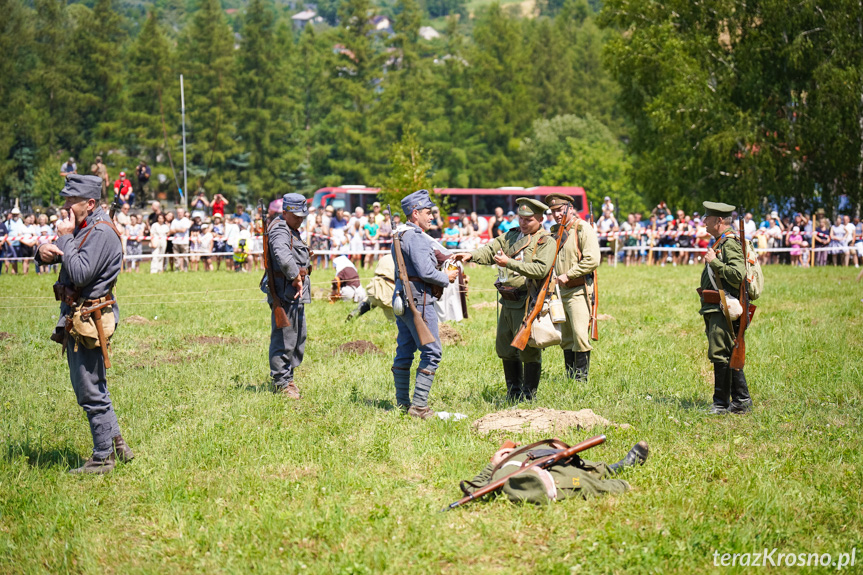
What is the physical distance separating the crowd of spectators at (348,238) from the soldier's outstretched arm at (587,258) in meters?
14.2

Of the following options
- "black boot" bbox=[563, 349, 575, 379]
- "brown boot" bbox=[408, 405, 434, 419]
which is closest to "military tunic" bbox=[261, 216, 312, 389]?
"brown boot" bbox=[408, 405, 434, 419]

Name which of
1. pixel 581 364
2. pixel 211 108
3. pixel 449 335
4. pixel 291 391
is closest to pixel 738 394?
pixel 581 364

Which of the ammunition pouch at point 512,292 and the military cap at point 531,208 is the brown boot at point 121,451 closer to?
the ammunition pouch at point 512,292

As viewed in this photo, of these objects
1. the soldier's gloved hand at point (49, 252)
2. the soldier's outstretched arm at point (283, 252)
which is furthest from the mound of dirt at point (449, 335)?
the soldier's gloved hand at point (49, 252)

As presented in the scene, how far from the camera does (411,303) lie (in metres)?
8.41

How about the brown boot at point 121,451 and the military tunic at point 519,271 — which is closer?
the brown boot at point 121,451

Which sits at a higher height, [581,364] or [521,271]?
[521,271]

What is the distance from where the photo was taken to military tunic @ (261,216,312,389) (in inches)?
370

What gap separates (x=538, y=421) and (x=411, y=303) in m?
1.64

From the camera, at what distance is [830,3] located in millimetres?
31594

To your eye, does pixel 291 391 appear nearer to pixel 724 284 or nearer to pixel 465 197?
pixel 724 284

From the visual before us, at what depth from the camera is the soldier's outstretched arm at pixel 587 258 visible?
9914mm

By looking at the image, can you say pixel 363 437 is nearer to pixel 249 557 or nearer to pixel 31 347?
pixel 249 557

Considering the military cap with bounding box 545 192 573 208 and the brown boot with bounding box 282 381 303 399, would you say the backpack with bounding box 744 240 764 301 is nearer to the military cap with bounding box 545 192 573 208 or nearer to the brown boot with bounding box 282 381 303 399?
the military cap with bounding box 545 192 573 208
